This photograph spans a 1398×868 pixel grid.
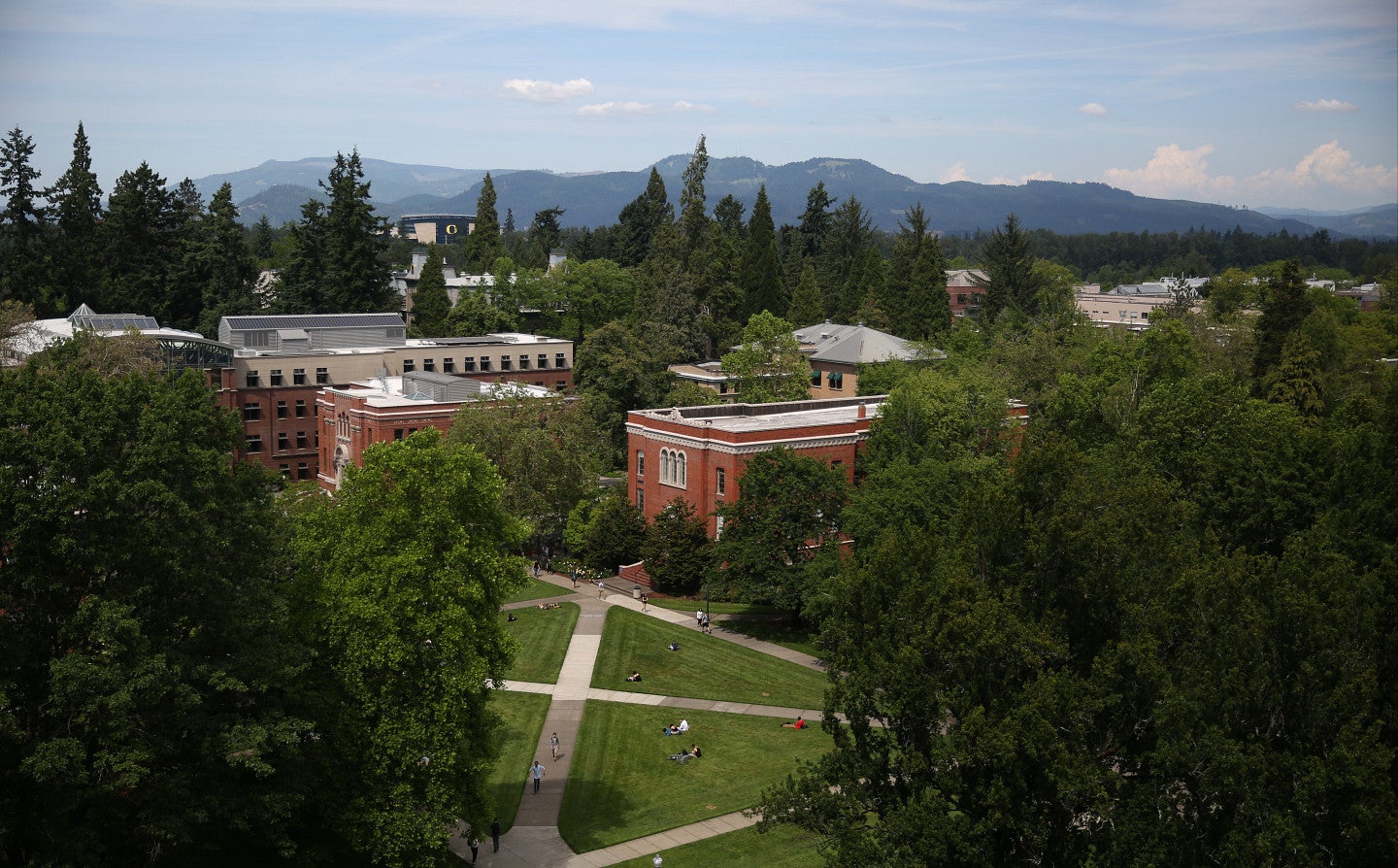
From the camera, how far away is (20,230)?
105125 millimetres

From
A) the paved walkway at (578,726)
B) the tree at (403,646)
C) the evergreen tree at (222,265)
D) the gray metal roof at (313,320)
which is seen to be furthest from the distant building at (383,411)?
the tree at (403,646)

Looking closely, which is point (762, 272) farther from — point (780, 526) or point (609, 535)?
point (780, 526)

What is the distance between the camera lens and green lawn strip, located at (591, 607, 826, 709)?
52.9 meters

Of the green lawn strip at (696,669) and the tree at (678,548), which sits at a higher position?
the tree at (678,548)

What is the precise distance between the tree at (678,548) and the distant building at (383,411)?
1857 cm

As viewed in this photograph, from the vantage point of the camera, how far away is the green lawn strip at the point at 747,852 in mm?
37719

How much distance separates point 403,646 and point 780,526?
97.3 feet

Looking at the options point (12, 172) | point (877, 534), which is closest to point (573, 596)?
point (877, 534)

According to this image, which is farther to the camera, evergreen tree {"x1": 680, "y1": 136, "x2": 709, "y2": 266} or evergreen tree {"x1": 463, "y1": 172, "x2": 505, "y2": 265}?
evergreen tree {"x1": 463, "y1": 172, "x2": 505, "y2": 265}

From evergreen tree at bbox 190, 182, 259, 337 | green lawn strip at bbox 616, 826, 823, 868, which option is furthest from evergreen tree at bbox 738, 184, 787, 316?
green lawn strip at bbox 616, 826, 823, 868

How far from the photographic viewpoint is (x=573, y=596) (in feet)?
219

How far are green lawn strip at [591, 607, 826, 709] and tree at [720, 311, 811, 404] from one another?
31196 mm

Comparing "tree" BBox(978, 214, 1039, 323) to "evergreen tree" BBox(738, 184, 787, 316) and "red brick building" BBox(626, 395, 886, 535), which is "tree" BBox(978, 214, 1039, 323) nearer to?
"evergreen tree" BBox(738, 184, 787, 316)

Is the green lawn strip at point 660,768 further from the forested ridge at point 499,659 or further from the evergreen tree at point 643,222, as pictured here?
the evergreen tree at point 643,222
